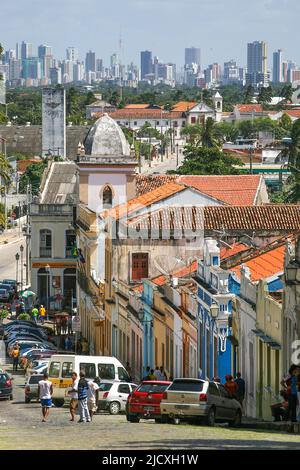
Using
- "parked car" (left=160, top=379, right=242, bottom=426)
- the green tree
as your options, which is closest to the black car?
"parked car" (left=160, top=379, right=242, bottom=426)

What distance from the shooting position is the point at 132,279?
65.4m

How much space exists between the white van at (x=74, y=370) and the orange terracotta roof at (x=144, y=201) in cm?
1671

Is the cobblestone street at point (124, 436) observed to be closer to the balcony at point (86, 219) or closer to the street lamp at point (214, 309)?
the street lamp at point (214, 309)

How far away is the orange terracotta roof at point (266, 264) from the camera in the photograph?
153 ft

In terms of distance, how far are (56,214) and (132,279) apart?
26.6 m

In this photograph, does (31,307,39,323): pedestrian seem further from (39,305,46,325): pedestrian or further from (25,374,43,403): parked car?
(25,374,43,403): parked car

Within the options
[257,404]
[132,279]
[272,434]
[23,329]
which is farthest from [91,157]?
[272,434]

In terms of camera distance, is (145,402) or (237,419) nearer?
(237,419)

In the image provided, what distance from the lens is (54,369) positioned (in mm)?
47344

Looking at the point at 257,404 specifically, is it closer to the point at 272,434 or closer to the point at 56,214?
the point at 272,434

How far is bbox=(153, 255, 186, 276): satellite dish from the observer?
205 feet

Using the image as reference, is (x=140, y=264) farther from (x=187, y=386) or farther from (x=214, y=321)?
(x=187, y=386)

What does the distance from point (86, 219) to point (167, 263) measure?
47.8ft

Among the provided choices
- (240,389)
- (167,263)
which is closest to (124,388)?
(240,389)
